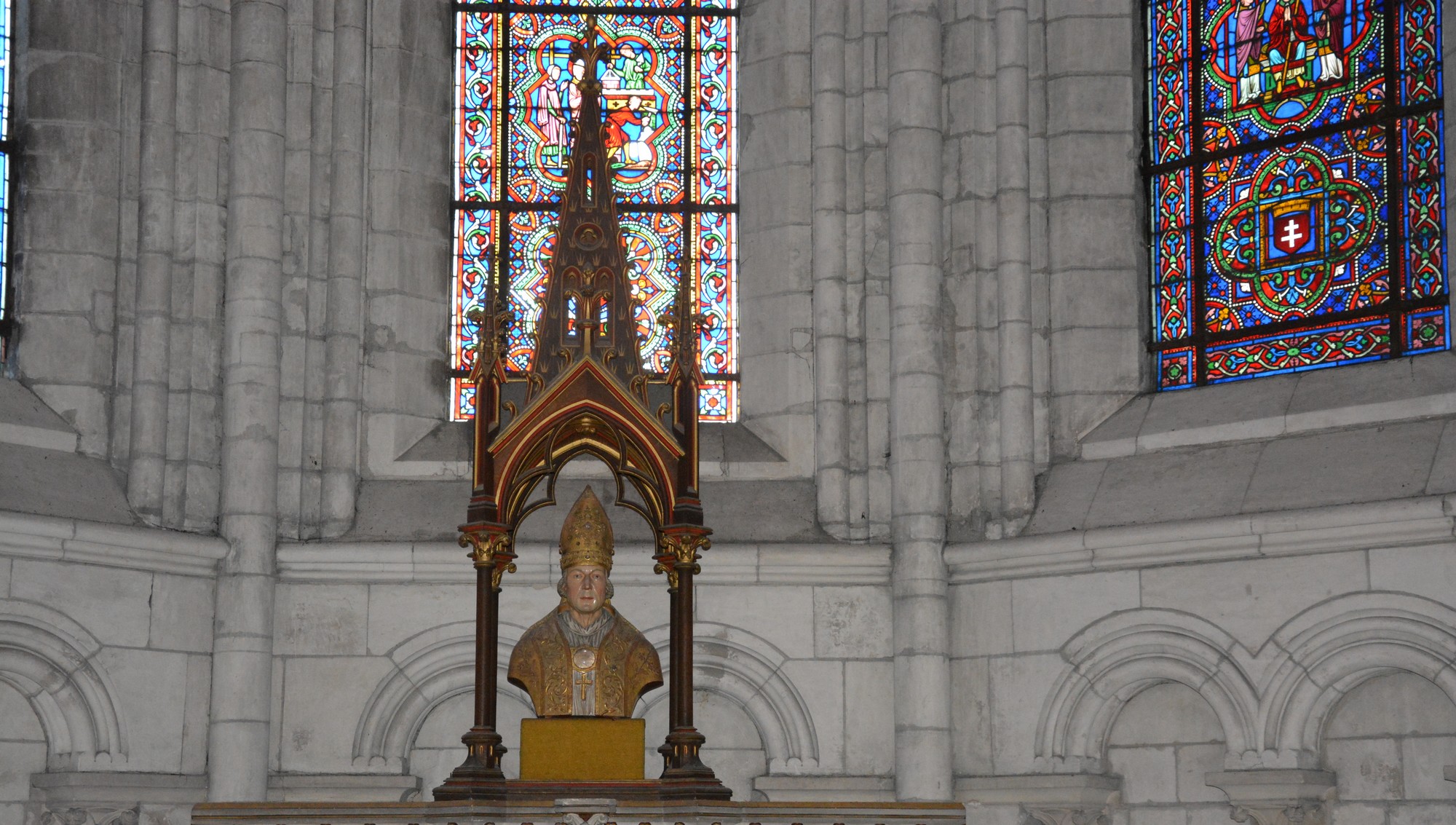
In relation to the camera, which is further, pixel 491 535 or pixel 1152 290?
pixel 1152 290

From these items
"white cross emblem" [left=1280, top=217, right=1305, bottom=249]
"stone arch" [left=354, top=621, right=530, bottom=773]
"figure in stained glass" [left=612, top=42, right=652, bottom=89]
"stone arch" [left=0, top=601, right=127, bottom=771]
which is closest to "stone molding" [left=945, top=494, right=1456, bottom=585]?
"white cross emblem" [left=1280, top=217, right=1305, bottom=249]

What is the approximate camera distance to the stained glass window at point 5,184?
38.0ft

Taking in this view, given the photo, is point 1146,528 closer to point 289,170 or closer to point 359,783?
point 359,783

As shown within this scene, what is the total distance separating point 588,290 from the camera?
933 cm

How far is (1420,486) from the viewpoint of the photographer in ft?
32.9

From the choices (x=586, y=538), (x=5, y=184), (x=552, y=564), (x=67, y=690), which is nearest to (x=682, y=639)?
(x=586, y=538)

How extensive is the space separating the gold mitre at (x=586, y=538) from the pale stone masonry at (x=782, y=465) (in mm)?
2234

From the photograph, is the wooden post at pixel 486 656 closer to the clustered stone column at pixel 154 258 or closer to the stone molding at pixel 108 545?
the stone molding at pixel 108 545

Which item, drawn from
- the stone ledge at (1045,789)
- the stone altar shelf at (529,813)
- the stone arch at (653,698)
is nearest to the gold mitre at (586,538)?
the stone altar shelf at (529,813)

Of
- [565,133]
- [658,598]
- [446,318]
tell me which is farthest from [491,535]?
[565,133]

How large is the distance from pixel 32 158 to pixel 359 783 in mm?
3996

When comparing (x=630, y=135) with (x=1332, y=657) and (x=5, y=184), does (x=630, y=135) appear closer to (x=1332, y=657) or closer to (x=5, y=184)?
(x=5, y=184)

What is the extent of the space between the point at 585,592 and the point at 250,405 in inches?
124

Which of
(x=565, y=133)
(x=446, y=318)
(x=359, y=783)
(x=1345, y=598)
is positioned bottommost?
(x=359, y=783)
